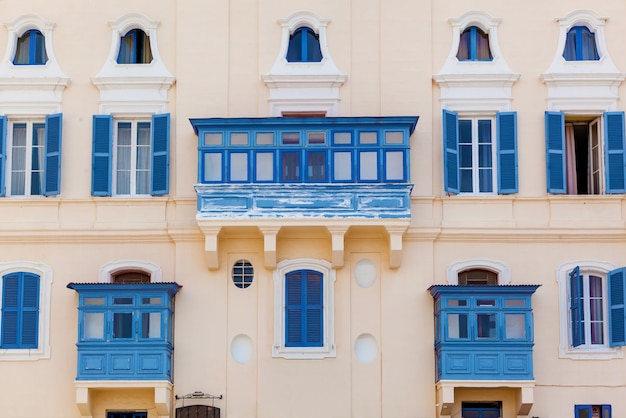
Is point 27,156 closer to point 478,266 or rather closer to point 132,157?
point 132,157

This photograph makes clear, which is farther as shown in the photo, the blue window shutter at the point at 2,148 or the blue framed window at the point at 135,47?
the blue framed window at the point at 135,47

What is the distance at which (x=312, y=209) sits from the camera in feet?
126

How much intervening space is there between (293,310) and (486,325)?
4.91m

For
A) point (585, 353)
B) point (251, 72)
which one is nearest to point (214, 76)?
point (251, 72)

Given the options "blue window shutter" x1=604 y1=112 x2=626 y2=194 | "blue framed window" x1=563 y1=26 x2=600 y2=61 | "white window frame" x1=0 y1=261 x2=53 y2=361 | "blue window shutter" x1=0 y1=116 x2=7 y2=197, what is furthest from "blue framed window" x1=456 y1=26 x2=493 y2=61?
"white window frame" x1=0 y1=261 x2=53 y2=361

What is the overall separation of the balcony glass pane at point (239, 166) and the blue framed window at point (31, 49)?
19.8 ft

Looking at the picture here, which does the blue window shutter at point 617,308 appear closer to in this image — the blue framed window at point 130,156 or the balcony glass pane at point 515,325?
the balcony glass pane at point 515,325

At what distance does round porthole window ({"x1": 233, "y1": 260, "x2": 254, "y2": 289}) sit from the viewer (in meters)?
39.0

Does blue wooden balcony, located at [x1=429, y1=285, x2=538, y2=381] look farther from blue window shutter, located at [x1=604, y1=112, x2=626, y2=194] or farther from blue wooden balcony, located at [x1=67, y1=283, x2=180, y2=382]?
blue wooden balcony, located at [x1=67, y1=283, x2=180, y2=382]

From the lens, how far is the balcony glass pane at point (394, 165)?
38.5 m

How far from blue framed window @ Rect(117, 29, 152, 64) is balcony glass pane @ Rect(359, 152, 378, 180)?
21.8 feet

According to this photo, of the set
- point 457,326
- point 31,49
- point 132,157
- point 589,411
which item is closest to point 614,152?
point 457,326

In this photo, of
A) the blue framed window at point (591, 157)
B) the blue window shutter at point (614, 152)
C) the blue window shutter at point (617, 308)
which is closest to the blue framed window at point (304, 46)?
the blue framed window at point (591, 157)

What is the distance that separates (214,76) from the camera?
131ft
